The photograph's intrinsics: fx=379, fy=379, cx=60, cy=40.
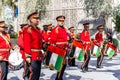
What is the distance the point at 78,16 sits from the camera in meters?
31.8

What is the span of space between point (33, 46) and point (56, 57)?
1.05 meters

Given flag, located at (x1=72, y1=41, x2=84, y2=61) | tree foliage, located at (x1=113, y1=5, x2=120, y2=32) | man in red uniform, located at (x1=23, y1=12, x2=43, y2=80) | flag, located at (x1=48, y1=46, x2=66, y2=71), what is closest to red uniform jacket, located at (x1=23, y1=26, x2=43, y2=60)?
man in red uniform, located at (x1=23, y1=12, x2=43, y2=80)

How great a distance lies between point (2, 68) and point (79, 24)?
23.7m

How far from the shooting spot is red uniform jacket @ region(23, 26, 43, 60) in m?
7.33

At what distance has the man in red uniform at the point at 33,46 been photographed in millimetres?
7355

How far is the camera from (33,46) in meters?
7.48

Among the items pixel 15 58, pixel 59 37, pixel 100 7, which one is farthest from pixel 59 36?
pixel 100 7

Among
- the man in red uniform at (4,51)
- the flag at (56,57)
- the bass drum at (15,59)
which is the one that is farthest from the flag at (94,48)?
the man in red uniform at (4,51)

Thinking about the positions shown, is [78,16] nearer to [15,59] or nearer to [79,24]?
[79,24]

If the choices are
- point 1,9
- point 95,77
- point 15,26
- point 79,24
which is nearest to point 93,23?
point 79,24

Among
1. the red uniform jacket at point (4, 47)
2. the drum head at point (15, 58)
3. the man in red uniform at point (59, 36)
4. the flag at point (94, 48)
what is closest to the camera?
the red uniform jacket at point (4, 47)

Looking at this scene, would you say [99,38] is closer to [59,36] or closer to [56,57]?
[59,36]

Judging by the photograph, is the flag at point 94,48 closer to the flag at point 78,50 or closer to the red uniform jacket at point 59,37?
the flag at point 78,50

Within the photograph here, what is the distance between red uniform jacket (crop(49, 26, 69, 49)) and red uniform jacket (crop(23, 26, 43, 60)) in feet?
5.43
